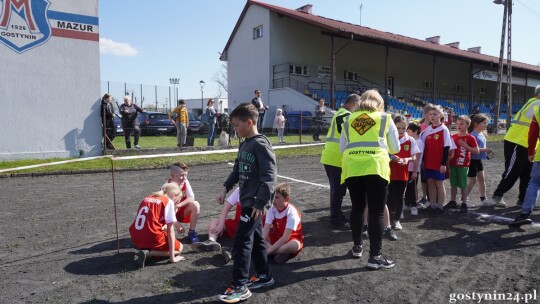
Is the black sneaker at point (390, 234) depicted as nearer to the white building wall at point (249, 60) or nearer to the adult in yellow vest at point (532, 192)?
the adult in yellow vest at point (532, 192)

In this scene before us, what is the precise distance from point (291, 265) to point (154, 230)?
4.96 feet

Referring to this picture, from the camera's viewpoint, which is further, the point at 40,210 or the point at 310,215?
the point at 40,210

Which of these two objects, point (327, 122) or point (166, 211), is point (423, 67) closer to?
point (327, 122)

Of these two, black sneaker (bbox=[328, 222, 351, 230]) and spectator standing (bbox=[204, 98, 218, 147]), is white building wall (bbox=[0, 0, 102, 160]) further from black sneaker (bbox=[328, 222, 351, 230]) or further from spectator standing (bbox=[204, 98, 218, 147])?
black sneaker (bbox=[328, 222, 351, 230])

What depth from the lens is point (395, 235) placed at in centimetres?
493

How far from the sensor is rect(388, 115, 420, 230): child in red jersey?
5152 millimetres

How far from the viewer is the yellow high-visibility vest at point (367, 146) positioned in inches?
152

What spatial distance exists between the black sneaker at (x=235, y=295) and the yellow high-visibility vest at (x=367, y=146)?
154 cm

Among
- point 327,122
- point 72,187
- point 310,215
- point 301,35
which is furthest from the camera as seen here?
point 301,35

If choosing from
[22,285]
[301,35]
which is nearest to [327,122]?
[301,35]

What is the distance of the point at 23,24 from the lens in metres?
11.9

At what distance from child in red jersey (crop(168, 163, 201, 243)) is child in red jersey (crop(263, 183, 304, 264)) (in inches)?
40.7

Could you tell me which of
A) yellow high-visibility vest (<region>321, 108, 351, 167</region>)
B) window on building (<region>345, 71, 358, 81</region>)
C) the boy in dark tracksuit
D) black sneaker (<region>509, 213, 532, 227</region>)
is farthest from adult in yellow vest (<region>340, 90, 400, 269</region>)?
window on building (<region>345, 71, 358, 81</region>)

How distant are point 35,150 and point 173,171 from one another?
983cm
